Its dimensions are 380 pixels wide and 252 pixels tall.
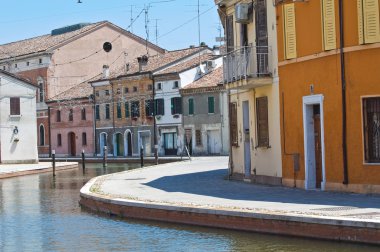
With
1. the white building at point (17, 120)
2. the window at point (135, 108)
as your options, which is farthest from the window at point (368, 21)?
the window at point (135, 108)

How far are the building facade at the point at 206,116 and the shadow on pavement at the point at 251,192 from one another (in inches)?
1061

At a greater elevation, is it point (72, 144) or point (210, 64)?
point (210, 64)

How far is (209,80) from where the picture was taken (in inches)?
2285

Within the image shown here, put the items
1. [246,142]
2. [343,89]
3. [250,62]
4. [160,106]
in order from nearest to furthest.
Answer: [343,89] → [250,62] → [246,142] → [160,106]

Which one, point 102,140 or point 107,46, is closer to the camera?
point 102,140

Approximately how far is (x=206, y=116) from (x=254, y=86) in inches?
1308

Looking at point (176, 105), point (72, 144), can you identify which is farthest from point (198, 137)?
point (72, 144)

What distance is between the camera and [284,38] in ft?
72.8

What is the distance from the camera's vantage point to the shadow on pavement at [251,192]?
57.6 feet

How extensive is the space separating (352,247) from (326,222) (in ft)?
2.61

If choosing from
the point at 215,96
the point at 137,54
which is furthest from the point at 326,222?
the point at 137,54

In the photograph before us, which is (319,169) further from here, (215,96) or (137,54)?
(137,54)

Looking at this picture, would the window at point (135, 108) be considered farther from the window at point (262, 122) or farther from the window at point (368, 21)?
the window at point (368, 21)

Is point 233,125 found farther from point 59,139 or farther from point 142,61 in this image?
point 59,139
